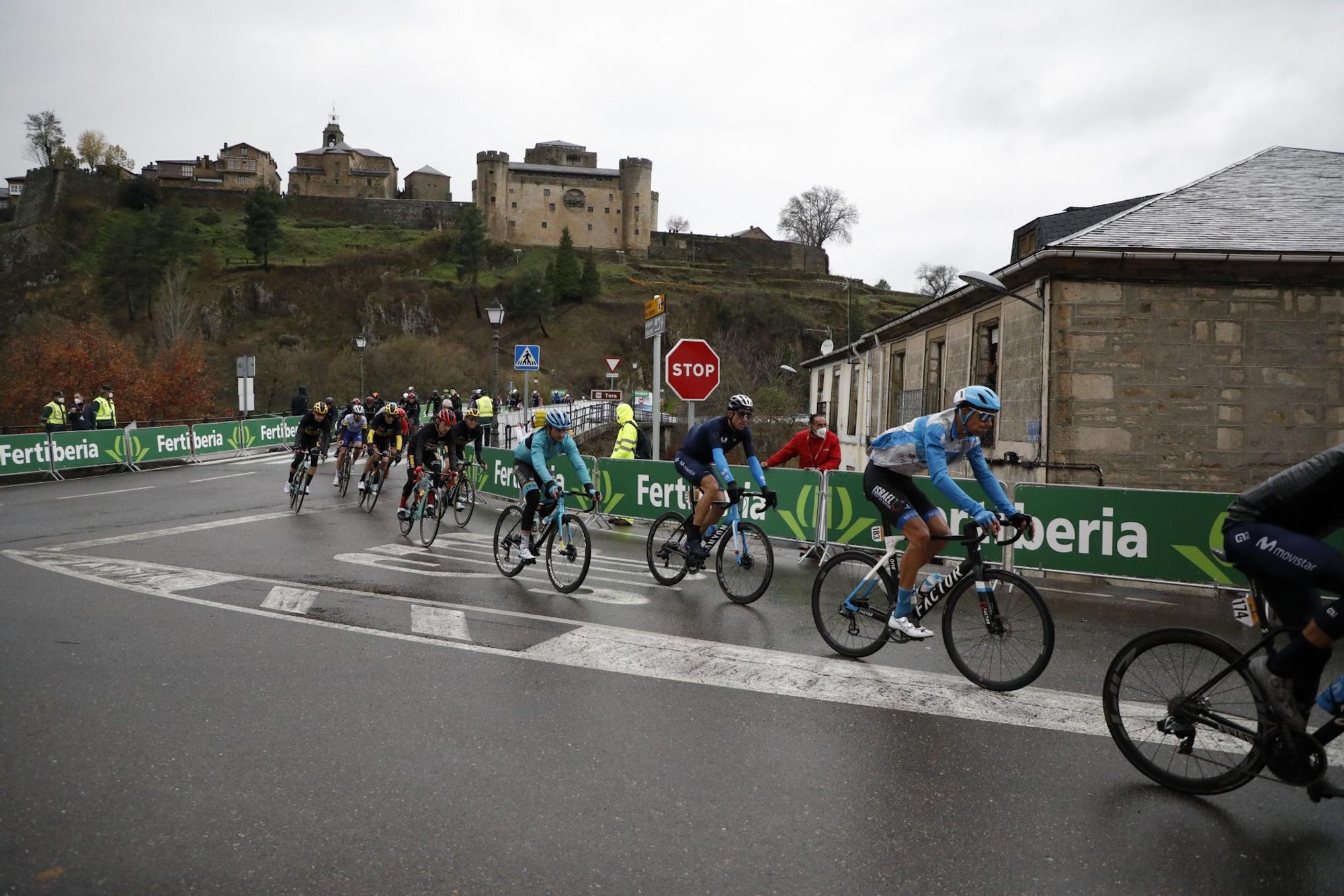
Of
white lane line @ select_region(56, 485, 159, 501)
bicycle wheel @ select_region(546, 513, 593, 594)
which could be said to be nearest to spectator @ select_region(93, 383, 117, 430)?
white lane line @ select_region(56, 485, 159, 501)

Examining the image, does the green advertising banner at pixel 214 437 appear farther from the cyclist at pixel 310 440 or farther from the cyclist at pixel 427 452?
the cyclist at pixel 427 452

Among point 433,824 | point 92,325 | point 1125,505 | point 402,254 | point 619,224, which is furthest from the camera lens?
point 619,224

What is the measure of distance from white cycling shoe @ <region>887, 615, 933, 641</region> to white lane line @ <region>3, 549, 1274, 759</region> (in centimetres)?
25

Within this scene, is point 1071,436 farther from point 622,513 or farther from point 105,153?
point 105,153

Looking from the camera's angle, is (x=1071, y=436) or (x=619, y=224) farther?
(x=619, y=224)

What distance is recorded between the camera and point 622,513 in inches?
613

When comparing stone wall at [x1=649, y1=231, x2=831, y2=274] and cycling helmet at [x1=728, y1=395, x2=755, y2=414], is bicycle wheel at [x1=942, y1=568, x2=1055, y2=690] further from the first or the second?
stone wall at [x1=649, y1=231, x2=831, y2=274]

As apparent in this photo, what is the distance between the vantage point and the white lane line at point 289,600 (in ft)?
26.9

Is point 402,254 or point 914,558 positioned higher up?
point 402,254

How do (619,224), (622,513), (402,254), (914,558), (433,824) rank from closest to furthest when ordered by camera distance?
(433,824) < (914,558) < (622,513) < (402,254) < (619,224)

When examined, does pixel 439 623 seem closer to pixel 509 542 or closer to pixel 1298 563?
pixel 509 542

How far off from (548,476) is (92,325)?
4785 centimetres

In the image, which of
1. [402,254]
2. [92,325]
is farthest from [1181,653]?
[402,254]

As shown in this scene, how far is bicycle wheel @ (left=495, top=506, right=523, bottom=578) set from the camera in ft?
33.2
